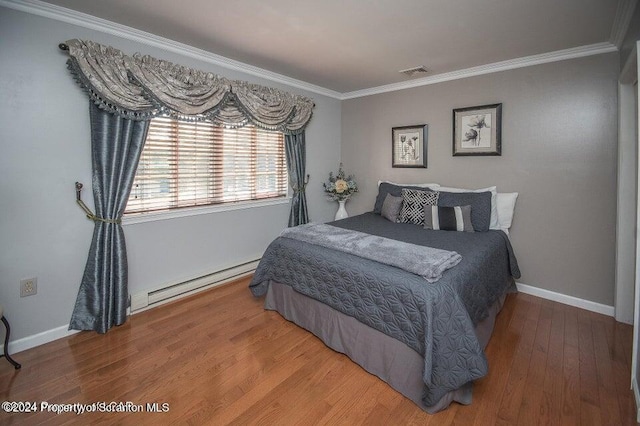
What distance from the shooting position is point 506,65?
3.08m

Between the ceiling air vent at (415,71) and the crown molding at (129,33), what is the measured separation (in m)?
1.40

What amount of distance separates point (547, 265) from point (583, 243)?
0.36 m

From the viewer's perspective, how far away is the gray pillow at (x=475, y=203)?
295cm

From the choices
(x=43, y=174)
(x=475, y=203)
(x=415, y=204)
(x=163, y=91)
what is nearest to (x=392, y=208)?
(x=415, y=204)

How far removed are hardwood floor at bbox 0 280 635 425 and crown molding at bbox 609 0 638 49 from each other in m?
2.30

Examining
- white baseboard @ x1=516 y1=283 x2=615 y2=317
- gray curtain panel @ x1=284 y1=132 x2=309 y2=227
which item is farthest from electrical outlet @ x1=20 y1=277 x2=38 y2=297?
white baseboard @ x1=516 y1=283 x2=615 y2=317

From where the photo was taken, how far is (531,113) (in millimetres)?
2980

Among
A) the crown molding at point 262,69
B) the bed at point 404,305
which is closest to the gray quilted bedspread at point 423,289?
the bed at point 404,305

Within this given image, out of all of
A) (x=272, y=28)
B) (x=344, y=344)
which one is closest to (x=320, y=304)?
(x=344, y=344)

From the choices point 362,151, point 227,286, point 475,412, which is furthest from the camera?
point 362,151

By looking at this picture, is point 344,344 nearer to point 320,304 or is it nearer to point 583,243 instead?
point 320,304

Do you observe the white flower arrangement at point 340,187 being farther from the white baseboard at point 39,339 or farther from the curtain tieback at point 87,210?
the white baseboard at point 39,339

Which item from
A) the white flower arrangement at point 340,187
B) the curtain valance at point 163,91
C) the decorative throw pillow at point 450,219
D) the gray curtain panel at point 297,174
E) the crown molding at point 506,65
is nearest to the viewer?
the curtain valance at point 163,91

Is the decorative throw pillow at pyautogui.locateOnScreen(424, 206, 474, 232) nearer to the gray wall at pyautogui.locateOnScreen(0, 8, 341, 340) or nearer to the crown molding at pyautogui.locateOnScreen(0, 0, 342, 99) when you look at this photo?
the crown molding at pyautogui.locateOnScreen(0, 0, 342, 99)
